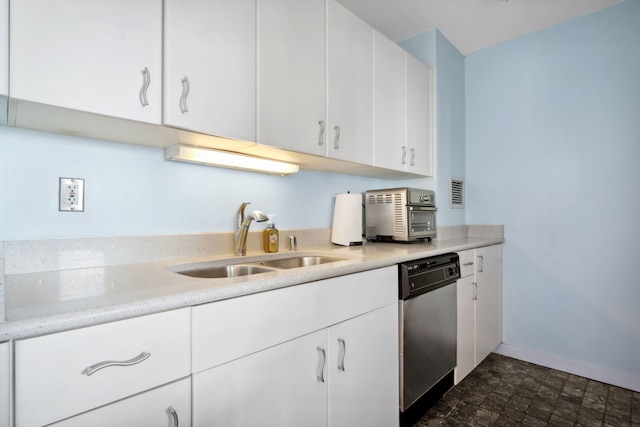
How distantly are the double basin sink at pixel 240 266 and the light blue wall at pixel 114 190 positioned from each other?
0.22m

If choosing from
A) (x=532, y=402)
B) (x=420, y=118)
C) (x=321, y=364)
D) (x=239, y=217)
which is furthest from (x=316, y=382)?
(x=420, y=118)

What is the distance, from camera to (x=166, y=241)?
55.4 inches

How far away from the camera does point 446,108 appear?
8.93ft

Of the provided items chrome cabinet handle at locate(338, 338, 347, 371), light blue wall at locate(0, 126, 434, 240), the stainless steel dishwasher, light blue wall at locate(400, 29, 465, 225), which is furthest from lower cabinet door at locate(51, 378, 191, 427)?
light blue wall at locate(400, 29, 465, 225)

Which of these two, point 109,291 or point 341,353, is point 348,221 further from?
point 109,291

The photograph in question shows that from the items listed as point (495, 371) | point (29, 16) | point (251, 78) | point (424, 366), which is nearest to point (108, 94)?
point (29, 16)

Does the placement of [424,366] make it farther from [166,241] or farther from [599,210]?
[599,210]

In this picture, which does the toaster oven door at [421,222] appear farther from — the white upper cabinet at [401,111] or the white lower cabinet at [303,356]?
the white lower cabinet at [303,356]

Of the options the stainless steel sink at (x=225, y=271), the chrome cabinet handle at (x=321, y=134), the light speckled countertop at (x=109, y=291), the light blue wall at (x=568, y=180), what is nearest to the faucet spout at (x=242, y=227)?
the stainless steel sink at (x=225, y=271)

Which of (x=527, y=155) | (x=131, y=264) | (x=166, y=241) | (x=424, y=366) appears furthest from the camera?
(x=527, y=155)

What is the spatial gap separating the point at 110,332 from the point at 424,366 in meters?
1.54

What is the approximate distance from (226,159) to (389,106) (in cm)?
119

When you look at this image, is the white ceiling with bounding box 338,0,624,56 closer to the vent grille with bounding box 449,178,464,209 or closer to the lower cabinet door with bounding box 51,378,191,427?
the vent grille with bounding box 449,178,464,209

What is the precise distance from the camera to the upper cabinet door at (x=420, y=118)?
233cm
